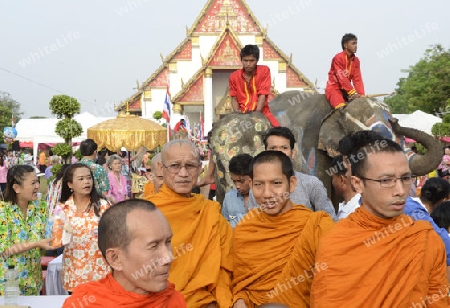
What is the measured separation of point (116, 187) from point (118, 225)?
685 cm

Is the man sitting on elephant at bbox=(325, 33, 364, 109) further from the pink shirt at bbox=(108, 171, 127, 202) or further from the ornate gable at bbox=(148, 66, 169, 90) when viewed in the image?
the ornate gable at bbox=(148, 66, 169, 90)

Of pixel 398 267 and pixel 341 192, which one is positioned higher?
pixel 341 192

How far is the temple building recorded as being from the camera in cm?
2761

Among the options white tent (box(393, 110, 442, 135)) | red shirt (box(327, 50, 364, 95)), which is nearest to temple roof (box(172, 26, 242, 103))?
white tent (box(393, 110, 442, 135))

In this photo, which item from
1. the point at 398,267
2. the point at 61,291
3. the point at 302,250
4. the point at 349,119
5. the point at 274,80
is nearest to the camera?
the point at 398,267

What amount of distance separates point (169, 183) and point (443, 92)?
2755 centimetres

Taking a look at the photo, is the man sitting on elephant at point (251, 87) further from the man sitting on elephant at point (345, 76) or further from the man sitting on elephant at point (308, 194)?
the man sitting on elephant at point (308, 194)

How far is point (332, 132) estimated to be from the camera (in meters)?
5.99

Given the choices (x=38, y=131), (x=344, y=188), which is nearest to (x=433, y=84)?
(x=38, y=131)

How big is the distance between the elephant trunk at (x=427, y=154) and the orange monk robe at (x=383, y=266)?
361 cm

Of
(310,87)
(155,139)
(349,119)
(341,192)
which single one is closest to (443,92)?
(310,87)

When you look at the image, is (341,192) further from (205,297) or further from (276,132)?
(205,297)

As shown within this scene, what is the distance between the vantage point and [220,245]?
3176 millimetres

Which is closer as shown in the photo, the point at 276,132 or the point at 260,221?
the point at 260,221
